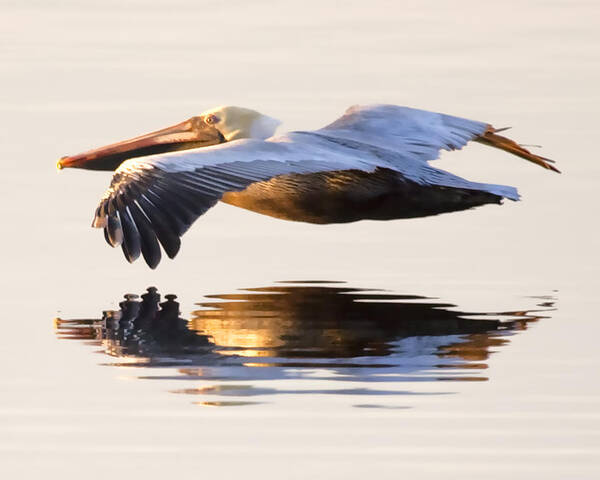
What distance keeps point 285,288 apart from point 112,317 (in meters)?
1.22

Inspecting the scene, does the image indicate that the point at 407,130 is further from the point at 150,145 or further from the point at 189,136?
the point at 150,145

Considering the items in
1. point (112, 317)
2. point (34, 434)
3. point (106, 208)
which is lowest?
point (34, 434)

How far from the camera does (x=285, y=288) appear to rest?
8469 mm

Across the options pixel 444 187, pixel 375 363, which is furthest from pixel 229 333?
pixel 444 187

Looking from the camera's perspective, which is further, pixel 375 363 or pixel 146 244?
pixel 146 244

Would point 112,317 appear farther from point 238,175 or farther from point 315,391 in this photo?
point 315,391

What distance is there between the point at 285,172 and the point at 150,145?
2739 millimetres

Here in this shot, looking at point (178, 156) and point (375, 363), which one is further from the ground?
point (178, 156)

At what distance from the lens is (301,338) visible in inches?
274

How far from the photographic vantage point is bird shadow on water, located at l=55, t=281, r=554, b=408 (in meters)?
6.11

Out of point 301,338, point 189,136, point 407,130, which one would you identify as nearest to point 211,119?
point 189,136

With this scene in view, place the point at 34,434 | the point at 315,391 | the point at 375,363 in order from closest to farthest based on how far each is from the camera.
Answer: the point at 34,434
the point at 315,391
the point at 375,363

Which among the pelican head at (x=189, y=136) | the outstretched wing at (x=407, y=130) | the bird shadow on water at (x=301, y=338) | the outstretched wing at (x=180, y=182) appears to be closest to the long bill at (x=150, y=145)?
the pelican head at (x=189, y=136)

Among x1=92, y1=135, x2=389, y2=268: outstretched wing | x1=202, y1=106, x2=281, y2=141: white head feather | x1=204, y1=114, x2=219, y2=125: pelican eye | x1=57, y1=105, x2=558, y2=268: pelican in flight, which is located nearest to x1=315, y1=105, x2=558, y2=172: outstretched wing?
x1=57, y1=105, x2=558, y2=268: pelican in flight
